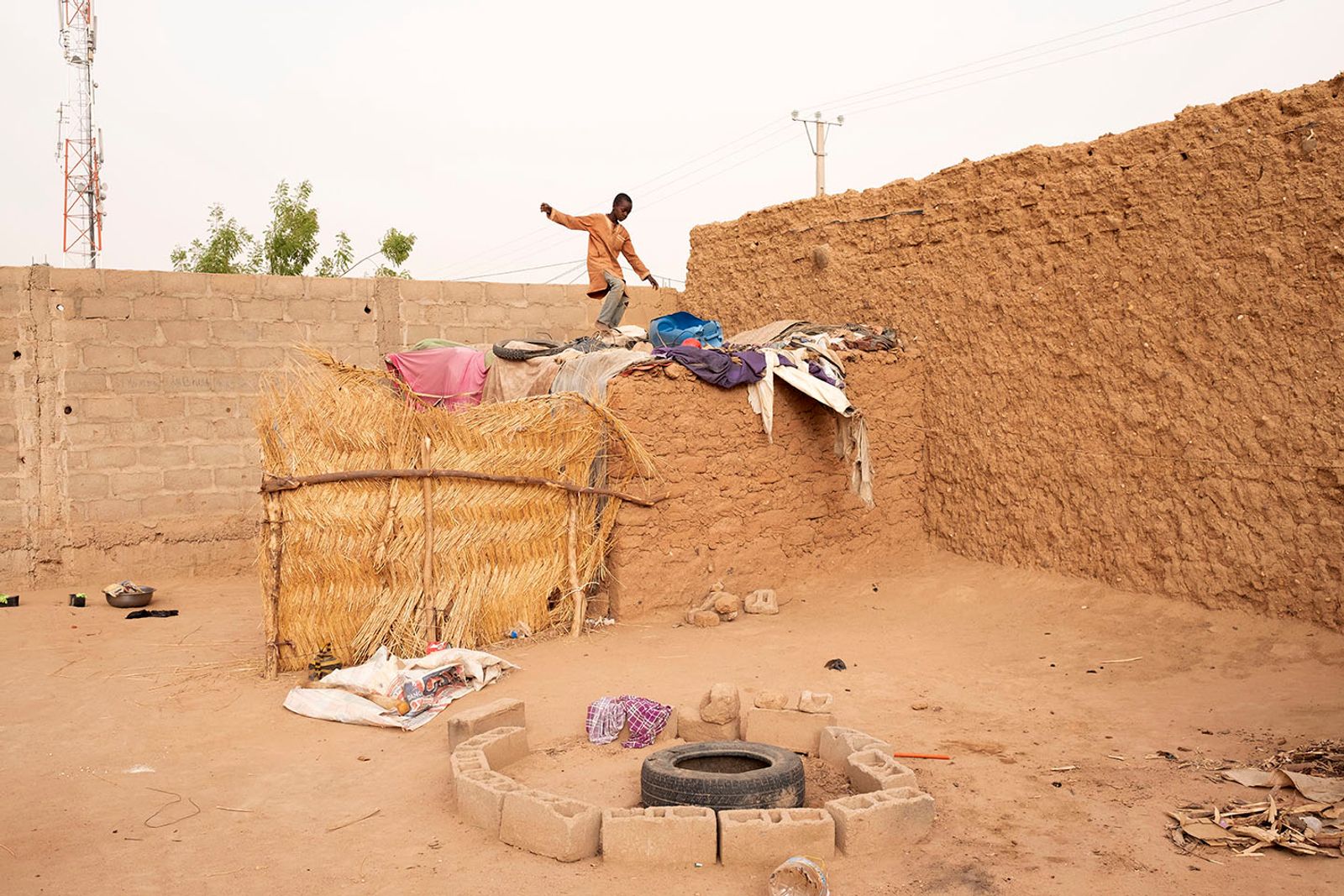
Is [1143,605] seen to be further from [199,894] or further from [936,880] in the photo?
[199,894]

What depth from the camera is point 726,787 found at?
3850 mm

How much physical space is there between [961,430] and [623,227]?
3.45 meters

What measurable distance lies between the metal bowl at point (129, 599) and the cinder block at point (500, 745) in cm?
469

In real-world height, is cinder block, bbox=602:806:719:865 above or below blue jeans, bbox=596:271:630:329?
below

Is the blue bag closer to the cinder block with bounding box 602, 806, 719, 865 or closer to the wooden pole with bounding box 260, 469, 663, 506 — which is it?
the wooden pole with bounding box 260, 469, 663, 506

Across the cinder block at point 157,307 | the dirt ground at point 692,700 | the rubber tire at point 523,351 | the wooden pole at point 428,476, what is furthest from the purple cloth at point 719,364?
the cinder block at point 157,307

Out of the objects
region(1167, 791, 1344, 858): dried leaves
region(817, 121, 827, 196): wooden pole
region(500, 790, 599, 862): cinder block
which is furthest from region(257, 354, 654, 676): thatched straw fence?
region(817, 121, 827, 196): wooden pole

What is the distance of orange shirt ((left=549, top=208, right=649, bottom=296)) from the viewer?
906 cm

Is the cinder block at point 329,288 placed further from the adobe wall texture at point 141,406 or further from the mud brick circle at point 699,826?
the mud brick circle at point 699,826

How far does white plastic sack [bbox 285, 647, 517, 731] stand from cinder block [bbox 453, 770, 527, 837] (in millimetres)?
1312

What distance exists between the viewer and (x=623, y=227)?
9.26m

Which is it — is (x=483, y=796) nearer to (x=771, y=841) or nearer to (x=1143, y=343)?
(x=771, y=841)

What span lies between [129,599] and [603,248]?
4778 millimetres

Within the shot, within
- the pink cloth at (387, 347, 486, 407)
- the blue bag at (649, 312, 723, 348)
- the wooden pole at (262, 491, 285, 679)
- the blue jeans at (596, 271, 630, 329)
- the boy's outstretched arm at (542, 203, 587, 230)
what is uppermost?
the boy's outstretched arm at (542, 203, 587, 230)
